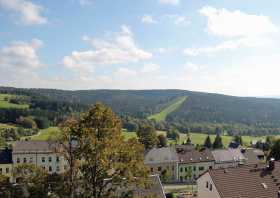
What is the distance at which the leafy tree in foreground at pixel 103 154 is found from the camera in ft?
68.2

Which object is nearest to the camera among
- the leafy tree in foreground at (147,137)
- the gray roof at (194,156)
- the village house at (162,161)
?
the village house at (162,161)

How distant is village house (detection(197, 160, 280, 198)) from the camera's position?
132ft

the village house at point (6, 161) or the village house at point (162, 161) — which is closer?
the village house at point (6, 161)

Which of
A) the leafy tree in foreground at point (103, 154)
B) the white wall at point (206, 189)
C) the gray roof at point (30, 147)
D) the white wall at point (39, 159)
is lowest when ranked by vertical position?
the white wall at point (39, 159)

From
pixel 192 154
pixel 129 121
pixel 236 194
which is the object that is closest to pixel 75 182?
pixel 236 194

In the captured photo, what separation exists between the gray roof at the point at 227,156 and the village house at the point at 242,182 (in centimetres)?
4660

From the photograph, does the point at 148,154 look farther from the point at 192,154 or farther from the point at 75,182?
the point at 75,182

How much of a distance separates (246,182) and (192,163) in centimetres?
4797

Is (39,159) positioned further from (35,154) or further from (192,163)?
(192,163)

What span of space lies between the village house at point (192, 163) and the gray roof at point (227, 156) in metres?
1.49

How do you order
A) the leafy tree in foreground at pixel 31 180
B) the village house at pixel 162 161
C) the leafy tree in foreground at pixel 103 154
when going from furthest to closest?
1. the village house at pixel 162 161
2. the leafy tree in foreground at pixel 31 180
3. the leafy tree in foreground at pixel 103 154

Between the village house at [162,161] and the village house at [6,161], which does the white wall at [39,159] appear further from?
the village house at [162,161]

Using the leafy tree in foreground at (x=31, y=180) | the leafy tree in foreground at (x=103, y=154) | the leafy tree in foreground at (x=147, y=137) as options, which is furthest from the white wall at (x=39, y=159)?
the leafy tree in foreground at (x=103, y=154)

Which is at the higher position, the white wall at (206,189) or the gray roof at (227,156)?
the white wall at (206,189)
